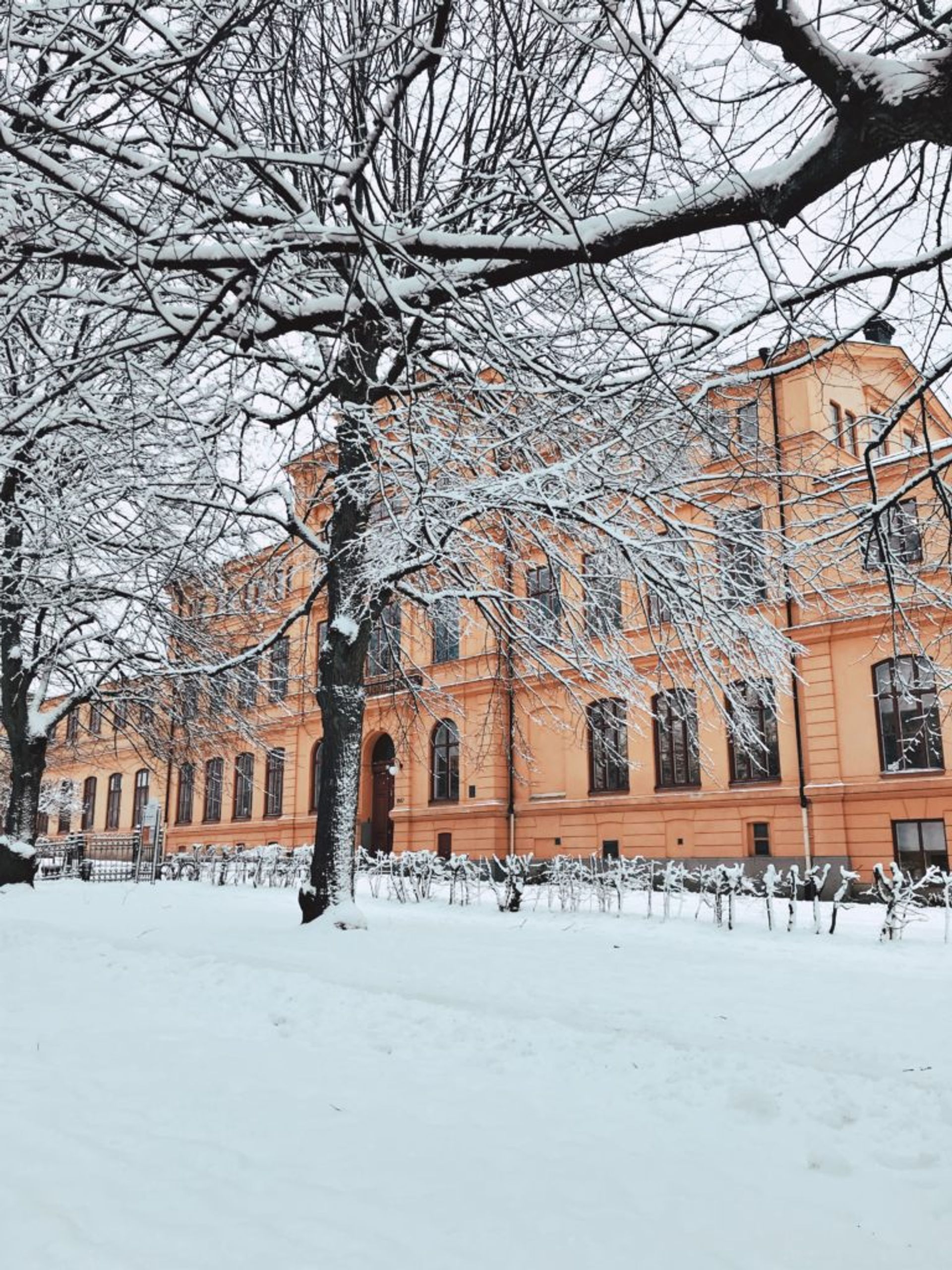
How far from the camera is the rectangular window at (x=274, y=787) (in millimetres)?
34656

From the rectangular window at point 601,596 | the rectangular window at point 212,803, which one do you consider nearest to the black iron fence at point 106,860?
the rectangular window at point 212,803

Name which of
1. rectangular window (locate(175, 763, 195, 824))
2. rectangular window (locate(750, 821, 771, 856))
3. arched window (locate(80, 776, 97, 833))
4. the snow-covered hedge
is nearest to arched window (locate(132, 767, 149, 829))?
rectangular window (locate(175, 763, 195, 824))

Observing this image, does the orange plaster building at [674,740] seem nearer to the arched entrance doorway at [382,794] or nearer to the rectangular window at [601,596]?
the arched entrance doorway at [382,794]

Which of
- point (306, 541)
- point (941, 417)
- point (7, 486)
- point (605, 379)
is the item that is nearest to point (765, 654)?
point (605, 379)

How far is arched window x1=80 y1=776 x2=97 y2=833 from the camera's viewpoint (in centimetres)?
4522

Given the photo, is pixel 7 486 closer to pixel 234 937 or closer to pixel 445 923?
pixel 234 937

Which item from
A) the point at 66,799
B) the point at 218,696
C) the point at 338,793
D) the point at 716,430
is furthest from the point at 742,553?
the point at 66,799

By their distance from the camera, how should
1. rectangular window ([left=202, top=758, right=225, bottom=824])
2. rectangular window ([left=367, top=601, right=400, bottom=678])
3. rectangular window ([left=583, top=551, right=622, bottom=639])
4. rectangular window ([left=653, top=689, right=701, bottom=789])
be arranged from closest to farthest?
1. rectangular window ([left=583, top=551, right=622, bottom=639])
2. rectangular window ([left=367, top=601, right=400, bottom=678])
3. rectangular window ([left=653, top=689, right=701, bottom=789])
4. rectangular window ([left=202, top=758, right=225, bottom=824])

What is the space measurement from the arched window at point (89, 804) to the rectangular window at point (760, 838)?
34.3 metres

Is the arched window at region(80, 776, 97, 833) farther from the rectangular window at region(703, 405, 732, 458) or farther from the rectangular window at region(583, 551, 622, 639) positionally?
the rectangular window at region(703, 405, 732, 458)

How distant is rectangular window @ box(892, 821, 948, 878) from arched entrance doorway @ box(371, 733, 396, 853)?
15.2 m

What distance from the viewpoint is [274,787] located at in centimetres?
3531

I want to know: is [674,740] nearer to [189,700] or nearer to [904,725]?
[904,725]

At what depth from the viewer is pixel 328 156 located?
532cm
